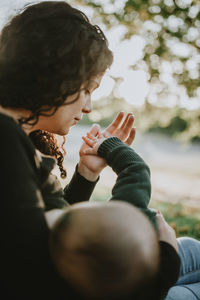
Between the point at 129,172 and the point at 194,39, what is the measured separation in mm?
5203

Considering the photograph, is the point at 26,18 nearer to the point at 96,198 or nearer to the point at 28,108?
the point at 28,108

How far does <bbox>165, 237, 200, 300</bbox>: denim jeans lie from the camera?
1.65 m

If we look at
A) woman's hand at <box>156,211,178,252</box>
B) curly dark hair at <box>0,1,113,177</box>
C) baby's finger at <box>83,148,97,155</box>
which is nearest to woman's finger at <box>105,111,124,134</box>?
baby's finger at <box>83,148,97,155</box>

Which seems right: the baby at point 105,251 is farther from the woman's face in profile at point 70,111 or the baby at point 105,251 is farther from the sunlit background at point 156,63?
the sunlit background at point 156,63

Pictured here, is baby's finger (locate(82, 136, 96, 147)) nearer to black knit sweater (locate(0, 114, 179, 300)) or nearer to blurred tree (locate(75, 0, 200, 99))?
black knit sweater (locate(0, 114, 179, 300))

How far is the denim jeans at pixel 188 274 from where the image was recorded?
165 centimetres

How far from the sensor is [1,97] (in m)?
1.45

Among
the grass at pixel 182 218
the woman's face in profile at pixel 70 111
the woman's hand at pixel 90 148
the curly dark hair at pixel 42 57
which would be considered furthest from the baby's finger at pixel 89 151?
the grass at pixel 182 218

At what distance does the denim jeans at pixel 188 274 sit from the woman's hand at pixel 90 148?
747 mm

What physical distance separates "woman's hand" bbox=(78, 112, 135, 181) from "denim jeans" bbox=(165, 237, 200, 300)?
747 millimetres

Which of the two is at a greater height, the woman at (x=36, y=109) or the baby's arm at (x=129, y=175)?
the woman at (x=36, y=109)

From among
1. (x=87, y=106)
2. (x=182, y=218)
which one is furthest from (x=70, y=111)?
(x=182, y=218)

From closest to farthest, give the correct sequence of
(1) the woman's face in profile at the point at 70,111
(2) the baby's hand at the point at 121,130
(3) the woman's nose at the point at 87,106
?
(1) the woman's face in profile at the point at 70,111, (3) the woman's nose at the point at 87,106, (2) the baby's hand at the point at 121,130

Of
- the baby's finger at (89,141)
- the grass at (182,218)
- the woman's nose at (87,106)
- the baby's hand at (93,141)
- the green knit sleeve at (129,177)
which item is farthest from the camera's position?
the grass at (182,218)
